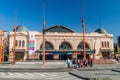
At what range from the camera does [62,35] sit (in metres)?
97.6

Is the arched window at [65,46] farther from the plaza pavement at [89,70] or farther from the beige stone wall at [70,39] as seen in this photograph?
the plaza pavement at [89,70]

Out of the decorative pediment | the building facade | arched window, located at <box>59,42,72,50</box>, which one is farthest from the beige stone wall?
the decorative pediment

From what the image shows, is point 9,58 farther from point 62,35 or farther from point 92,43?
point 92,43

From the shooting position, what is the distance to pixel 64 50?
9550cm

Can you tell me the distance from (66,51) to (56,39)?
5.79 m

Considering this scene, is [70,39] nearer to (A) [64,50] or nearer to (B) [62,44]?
(B) [62,44]

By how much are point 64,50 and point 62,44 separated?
3219 millimetres

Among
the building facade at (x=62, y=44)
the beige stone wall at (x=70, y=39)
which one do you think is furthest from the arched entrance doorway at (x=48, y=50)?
the beige stone wall at (x=70, y=39)

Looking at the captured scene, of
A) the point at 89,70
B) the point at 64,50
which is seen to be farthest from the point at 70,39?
the point at 89,70

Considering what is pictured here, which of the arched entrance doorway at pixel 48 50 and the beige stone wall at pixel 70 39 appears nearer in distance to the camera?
the arched entrance doorway at pixel 48 50

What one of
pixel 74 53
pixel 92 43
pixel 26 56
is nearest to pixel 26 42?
pixel 26 56

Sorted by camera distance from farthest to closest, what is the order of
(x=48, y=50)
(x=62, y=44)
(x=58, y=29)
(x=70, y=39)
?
(x=58, y=29) < (x=70, y=39) < (x=62, y=44) < (x=48, y=50)

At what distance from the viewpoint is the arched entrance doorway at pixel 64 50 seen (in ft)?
313

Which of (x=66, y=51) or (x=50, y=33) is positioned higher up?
(x=50, y=33)
